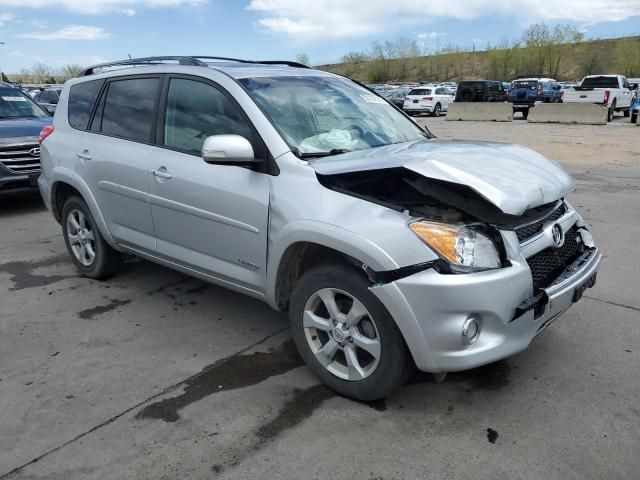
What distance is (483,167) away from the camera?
3016mm

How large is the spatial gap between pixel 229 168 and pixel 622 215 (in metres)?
5.80

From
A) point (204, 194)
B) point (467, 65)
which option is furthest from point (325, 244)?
point (467, 65)

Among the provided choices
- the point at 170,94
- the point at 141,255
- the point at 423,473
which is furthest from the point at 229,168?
the point at 423,473

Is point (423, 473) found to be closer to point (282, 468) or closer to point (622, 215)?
point (282, 468)

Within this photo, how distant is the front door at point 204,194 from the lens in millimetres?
3439

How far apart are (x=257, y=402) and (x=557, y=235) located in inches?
76.8

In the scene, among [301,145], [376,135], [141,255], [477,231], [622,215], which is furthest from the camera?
[622,215]

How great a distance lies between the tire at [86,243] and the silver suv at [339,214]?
334mm

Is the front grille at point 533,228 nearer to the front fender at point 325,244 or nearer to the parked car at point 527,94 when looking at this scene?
the front fender at point 325,244

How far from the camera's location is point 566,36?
334 feet

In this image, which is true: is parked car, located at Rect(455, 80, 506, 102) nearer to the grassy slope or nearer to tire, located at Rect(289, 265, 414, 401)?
tire, located at Rect(289, 265, 414, 401)

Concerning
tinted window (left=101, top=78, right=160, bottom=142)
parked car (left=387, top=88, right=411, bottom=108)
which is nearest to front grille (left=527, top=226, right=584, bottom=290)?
tinted window (left=101, top=78, right=160, bottom=142)

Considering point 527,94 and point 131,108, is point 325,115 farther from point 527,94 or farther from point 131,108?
point 527,94

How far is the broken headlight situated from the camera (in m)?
2.71
